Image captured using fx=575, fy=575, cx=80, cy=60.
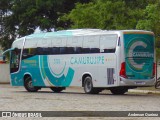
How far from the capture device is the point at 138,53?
29.2m

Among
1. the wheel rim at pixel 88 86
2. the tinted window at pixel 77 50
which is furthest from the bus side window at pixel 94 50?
the wheel rim at pixel 88 86

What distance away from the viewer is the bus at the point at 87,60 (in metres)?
29.1

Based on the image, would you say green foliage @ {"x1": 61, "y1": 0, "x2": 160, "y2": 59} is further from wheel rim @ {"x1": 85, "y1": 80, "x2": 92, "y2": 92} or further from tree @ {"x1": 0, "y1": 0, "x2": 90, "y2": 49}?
tree @ {"x1": 0, "y1": 0, "x2": 90, "y2": 49}

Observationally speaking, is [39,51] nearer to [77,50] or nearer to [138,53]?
[77,50]

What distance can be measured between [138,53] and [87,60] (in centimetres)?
313

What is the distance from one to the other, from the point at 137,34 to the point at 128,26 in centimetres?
1137

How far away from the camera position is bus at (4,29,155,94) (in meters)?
29.1

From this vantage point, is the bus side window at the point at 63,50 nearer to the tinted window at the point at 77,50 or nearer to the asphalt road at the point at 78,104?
the tinted window at the point at 77,50

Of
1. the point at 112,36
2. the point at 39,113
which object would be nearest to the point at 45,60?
the point at 112,36

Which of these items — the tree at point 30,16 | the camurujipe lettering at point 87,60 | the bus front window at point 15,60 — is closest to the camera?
the camurujipe lettering at point 87,60

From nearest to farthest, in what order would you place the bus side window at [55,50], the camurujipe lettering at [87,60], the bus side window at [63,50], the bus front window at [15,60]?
the camurujipe lettering at [87,60], the bus side window at [63,50], the bus side window at [55,50], the bus front window at [15,60]

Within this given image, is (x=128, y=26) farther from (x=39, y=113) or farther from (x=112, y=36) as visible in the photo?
(x=39, y=113)

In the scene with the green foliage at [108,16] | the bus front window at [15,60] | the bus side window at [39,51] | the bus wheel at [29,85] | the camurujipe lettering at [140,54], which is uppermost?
the green foliage at [108,16]

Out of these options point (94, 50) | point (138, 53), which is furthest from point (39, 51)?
point (138, 53)
